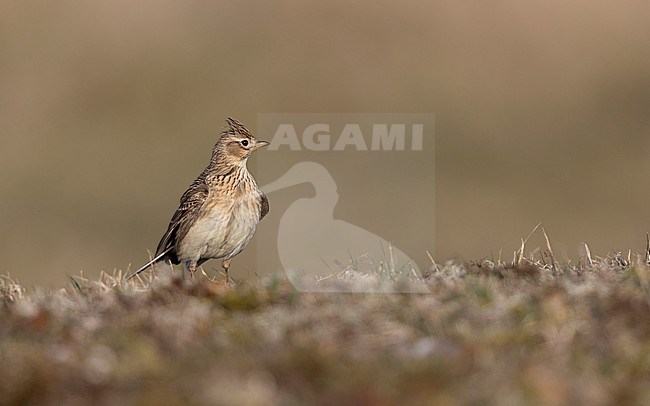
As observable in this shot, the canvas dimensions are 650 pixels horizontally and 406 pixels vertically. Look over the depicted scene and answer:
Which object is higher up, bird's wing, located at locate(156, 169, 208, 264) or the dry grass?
the dry grass

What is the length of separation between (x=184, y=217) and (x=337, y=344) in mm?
5130

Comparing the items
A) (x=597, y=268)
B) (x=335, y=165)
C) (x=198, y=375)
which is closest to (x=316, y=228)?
(x=597, y=268)

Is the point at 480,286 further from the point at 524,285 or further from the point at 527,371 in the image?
the point at 527,371

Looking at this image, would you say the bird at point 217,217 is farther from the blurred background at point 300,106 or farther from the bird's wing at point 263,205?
the blurred background at point 300,106

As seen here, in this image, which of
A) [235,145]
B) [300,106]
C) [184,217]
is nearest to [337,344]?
[184,217]

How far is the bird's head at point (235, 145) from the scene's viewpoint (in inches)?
434

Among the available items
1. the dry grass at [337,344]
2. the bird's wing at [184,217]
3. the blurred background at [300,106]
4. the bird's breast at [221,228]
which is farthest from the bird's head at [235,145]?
the blurred background at [300,106]

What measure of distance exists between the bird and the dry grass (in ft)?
10.2

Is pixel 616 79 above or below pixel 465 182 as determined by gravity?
above

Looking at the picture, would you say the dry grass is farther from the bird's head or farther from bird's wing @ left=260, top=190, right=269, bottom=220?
the bird's head

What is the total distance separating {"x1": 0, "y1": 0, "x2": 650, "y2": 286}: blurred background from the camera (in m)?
21.9

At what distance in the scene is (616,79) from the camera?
26.1 metres

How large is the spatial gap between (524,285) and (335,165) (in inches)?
632

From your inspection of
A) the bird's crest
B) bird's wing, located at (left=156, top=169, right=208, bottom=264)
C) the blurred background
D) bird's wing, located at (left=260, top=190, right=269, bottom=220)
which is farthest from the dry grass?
the blurred background
